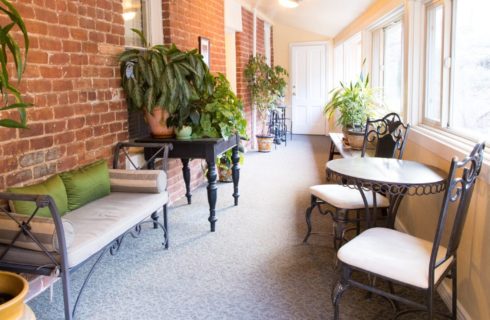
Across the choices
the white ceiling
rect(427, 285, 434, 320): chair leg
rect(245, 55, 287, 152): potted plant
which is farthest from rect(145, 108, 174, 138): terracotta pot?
rect(245, 55, 287, 152): potted plant

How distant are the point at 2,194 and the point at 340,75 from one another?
8121 millimetres

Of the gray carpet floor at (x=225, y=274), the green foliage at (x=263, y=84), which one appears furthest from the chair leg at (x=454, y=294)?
the green foliage at (x=263, y=84)

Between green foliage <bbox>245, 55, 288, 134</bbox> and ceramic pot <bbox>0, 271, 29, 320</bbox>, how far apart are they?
5.84 meters

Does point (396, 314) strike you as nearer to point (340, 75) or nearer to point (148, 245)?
point (148, 245)

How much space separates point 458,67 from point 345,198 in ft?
3.71

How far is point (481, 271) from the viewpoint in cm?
198

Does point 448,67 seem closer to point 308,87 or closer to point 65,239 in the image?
point 65,239

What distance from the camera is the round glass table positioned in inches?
85.5

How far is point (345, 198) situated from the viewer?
9.38ft

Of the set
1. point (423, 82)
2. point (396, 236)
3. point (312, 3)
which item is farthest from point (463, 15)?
point (312, 3)

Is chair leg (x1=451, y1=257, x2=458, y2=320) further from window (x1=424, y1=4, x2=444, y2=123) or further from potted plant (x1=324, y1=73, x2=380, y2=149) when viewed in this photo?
potted plant (x1=324, y1=73, x2=380, y2=149)

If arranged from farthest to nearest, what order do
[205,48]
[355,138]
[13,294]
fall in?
[205,48] → [355,138] → [13,294]

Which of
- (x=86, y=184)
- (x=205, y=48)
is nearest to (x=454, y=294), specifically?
(x=86, y=184)

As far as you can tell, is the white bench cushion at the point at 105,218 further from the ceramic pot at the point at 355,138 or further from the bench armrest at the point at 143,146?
the ceramic pot at the point at 355,138
